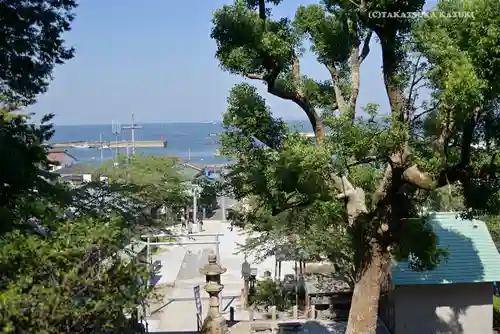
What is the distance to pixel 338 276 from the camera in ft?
45.1

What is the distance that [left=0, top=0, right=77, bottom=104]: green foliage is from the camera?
7.98 metres

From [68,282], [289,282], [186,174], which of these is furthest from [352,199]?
[186,174]

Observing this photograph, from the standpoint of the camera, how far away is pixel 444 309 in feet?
36.6

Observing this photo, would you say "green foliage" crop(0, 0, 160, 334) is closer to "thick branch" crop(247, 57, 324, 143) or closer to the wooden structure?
"thick branch" crop(247, 57, 324, 143)

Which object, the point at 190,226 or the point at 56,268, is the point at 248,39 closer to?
the point at 56,268

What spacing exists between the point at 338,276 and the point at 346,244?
1.87m

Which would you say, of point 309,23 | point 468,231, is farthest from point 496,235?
point 309,23

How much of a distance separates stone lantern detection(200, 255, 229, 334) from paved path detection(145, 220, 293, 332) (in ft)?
6.69

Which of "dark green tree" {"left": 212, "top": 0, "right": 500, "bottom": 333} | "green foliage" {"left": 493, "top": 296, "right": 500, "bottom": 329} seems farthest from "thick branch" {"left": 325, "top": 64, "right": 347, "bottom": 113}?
"green foliage" {"left": 493, "top": 296, "right": 500, "bottom": 329}

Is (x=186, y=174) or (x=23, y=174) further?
(x=186, y=174)

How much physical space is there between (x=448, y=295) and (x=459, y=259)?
0.77 m

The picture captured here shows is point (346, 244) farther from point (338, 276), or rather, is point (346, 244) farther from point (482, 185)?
point (482, 185)

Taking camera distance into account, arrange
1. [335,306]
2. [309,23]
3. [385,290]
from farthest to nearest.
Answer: [335,306] → [385,290] → [309,23]

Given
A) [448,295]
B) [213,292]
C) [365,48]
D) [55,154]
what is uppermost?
[365,48]
